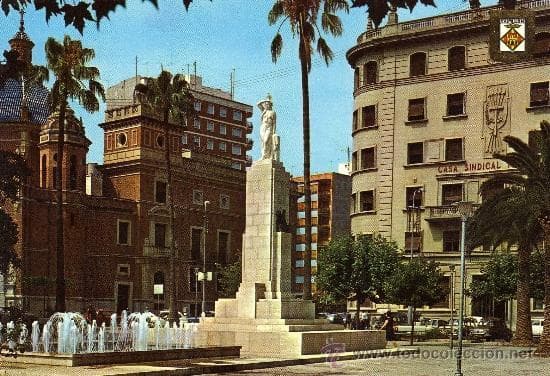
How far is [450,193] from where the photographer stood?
5044cm

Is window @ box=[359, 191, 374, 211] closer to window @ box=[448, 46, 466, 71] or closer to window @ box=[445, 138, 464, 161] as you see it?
window @ box=[445, 138, 464, 161]

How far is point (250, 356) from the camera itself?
77.3 feet

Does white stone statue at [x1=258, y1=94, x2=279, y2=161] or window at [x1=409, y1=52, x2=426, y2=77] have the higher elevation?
window at [x1=409, y1=52, x2=426, y2=77]

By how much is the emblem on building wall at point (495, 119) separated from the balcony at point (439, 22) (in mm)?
4230

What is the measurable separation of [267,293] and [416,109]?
93.4 ft

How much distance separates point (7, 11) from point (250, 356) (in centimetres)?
1835

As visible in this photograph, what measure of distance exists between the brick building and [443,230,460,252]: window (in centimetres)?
1534

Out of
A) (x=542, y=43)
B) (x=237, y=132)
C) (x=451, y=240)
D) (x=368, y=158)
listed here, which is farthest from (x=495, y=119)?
(x=237, y=132)

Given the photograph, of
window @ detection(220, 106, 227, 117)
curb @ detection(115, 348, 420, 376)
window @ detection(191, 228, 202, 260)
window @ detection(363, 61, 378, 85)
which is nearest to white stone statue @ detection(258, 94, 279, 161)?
curb @ detection(115, 348, 420, 376)

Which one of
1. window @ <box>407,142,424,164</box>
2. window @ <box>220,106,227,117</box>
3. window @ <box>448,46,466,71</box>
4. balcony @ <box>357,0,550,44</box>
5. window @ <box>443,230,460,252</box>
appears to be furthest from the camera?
window @ <box>220,106,227,117</box>

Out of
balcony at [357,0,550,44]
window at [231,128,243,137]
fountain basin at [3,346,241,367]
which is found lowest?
fountain basin at [3,346,241,367]

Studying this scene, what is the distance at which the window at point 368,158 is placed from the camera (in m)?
53.7

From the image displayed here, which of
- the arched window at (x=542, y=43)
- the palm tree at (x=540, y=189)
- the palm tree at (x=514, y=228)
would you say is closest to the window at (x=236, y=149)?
the arched window at (x=542, y=43)

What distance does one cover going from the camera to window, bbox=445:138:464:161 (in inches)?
1989
